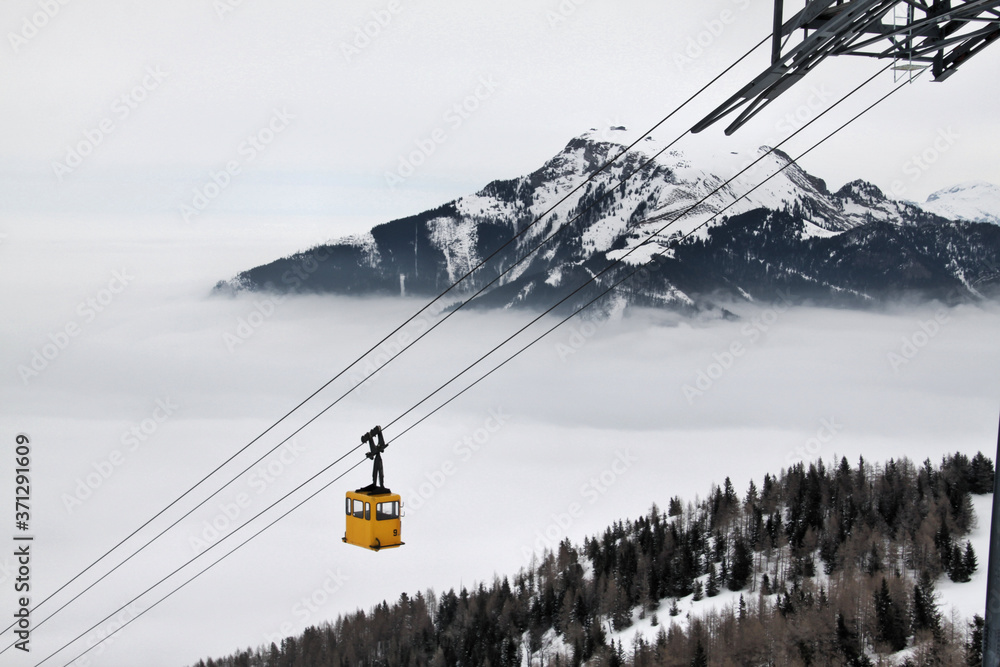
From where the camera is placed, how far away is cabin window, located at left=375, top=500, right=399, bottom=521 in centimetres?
3222

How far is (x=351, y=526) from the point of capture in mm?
33594


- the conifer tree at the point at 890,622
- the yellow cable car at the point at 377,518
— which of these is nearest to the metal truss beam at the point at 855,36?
the yellow cable car at the point at 377,518

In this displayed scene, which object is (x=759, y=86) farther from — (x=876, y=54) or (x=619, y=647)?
(x=619, y=647)

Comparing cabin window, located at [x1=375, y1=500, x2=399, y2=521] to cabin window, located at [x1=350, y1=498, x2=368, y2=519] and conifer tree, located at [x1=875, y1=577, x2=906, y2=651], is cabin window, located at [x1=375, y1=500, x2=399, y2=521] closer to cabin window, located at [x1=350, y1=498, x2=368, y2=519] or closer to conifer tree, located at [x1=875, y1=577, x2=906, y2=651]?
cabin window, located at [x1=350, y1=498, x2=368, y2=519]

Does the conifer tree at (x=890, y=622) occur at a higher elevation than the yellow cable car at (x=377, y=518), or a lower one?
higher

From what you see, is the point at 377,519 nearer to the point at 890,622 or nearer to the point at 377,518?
the point at 377,518

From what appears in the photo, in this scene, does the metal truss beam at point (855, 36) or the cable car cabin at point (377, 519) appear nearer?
the metal truss beam at point (855, 36)

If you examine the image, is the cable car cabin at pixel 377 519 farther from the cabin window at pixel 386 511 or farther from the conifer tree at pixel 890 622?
the conifer tree at pixel 890 622

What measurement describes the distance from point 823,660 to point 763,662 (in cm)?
1237

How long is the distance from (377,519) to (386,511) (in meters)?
0.37

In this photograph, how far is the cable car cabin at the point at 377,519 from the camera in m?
32.2

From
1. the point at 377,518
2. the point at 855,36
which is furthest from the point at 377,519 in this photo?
the point at 855,36

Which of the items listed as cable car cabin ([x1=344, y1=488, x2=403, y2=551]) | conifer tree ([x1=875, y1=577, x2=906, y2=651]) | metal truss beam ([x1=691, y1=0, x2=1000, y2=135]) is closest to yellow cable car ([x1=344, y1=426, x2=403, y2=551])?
cable car cabin ([x1=344, y1=488, x2=403, y2=551])

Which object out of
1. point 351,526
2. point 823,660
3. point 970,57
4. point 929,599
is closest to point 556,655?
point 823,660
